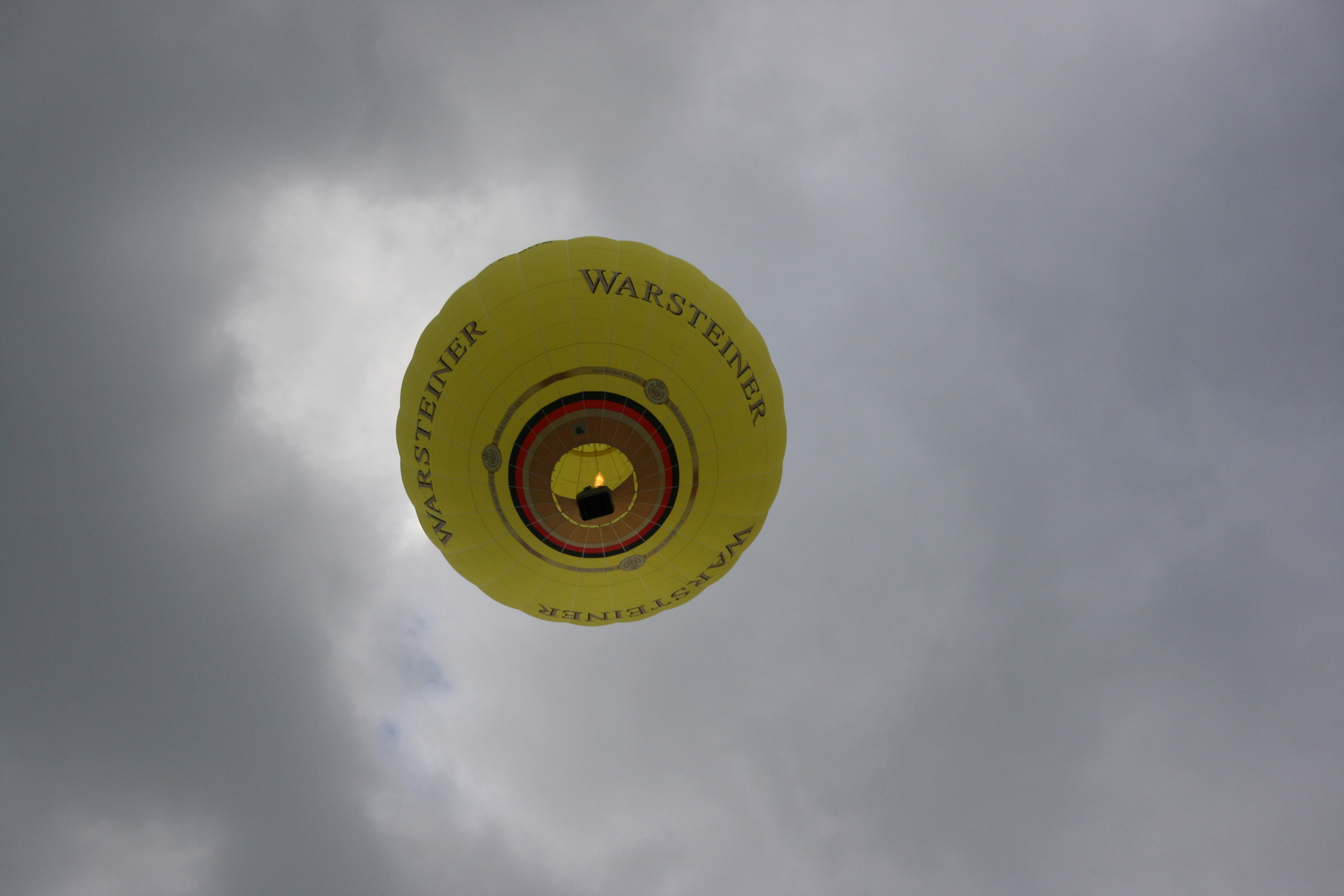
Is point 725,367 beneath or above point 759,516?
above

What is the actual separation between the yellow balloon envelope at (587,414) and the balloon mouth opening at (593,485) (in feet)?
0.17

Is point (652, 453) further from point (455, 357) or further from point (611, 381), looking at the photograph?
point (455, 357)

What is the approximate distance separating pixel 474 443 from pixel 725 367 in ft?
17.2

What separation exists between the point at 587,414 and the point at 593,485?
214 cm

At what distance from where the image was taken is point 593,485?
→ 47.0ft

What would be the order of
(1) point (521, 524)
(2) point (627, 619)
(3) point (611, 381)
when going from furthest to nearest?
(2) point (627, 619) < (1) point (521, 524) < (3) point (611, 381)

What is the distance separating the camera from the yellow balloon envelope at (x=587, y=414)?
12773 millimetres

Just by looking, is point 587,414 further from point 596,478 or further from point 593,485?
point 593,485

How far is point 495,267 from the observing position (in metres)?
13.5

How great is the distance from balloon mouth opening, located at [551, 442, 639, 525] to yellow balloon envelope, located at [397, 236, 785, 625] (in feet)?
0.17

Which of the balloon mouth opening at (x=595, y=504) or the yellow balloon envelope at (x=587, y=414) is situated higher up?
the yellow balloon envelope at (x=587, y=414)

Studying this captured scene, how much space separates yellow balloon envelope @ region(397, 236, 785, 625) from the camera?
41.9ft

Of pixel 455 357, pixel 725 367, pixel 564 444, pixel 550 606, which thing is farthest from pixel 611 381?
pixel 550 606

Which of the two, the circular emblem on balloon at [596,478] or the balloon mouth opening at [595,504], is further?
the balloon mouth opening at [595,504]
